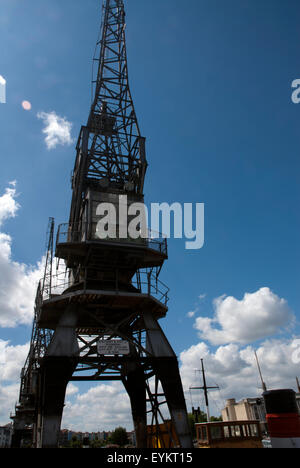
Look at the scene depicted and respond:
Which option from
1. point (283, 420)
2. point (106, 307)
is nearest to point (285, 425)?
point (283, 420)

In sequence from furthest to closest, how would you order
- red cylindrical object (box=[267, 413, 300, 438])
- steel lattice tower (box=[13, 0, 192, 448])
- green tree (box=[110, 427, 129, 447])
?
green tree (box=[110, 427, 129, 447]) < steel lattice tower (box=[13, 0, 192, 448]) < red cylindrical object (box=[267, 413, 300, 438])

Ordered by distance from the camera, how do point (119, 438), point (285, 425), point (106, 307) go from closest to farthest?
1. point (285, 425)
2. point (106, 307)
3. point (119, 438)

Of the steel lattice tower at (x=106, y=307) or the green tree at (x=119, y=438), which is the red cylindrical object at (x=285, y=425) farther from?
the green tree at (x=119, y=438)

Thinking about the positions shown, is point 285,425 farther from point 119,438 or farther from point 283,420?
point 119,438

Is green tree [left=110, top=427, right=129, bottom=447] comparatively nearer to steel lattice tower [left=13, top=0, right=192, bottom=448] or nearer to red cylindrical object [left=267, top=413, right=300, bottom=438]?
steel lattice tower [left=13, top=0, right=192, bottom=448]

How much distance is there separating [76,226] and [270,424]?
62.2 ft

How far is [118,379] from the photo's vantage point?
21.8 metres

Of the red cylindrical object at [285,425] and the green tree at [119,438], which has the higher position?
the green tree at [119,438]

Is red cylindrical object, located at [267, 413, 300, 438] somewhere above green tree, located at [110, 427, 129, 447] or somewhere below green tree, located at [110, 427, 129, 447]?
below

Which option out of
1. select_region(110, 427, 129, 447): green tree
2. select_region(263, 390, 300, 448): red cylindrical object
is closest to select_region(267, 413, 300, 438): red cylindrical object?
select_region(263, 390, 300, 448): red cylindrical object

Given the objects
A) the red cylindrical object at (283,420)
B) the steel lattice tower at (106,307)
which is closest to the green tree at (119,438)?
the steel lattice tower at (106,307)

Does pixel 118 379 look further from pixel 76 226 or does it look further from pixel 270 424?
pixel 270 424

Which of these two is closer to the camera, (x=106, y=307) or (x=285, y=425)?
Answer: (x=285, y=425)
